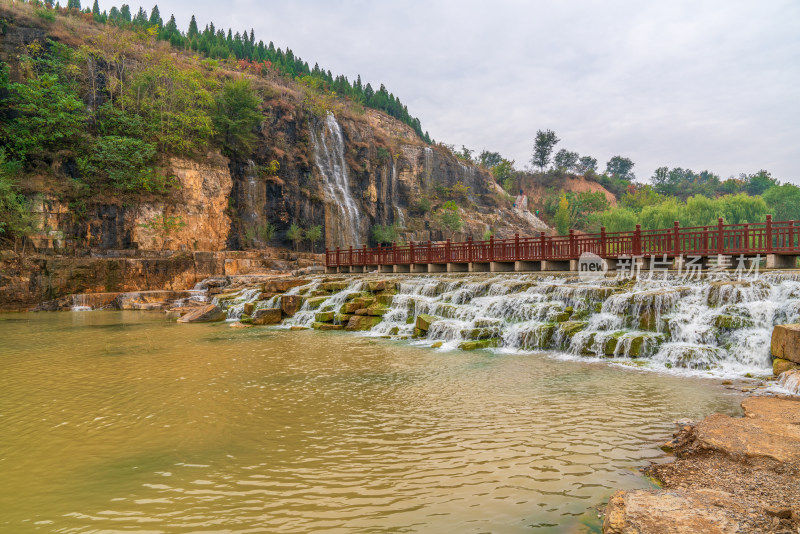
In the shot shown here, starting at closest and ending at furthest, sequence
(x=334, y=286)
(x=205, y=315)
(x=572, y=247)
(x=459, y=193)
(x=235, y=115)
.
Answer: (x=572, y=247) → (x=205, y=315) → (x=334, y=286) → (x=235, y=115) → (x=459, y=193)

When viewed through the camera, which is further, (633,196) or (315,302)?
(633,196)

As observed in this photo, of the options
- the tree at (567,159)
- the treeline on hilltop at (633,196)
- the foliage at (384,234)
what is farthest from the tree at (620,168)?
the foliage at (384,234)

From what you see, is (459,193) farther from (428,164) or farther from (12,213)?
(12,213)

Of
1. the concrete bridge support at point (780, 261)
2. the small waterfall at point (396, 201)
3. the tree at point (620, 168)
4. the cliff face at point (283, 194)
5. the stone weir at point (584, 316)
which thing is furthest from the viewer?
the tree at point (620, 168)

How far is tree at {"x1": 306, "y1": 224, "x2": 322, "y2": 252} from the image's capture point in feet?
117

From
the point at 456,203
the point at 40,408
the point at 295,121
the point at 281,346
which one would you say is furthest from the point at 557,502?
the point at 456,203

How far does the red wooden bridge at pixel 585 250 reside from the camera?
12797mm

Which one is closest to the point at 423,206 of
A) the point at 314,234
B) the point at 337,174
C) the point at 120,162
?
the point at 337,174

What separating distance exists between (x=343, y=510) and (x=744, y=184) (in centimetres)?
10719

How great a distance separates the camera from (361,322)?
46.2ft

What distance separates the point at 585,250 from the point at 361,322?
877 cm

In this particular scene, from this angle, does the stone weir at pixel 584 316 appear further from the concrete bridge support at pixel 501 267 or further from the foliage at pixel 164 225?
the foliage at pixel 164 225

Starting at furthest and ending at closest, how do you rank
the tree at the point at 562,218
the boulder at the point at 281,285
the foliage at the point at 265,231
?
the tree at the point at 562,218 → the foliage at the point at 265,231 → the boulder at the point at 281,285

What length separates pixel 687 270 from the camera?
13.6 meters
